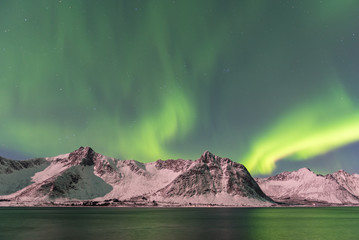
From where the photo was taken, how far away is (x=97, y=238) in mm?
90000

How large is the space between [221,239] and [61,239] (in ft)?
139

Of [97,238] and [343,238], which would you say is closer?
[97,238]

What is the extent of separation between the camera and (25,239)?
89125mm

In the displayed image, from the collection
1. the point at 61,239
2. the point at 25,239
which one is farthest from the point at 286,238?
the point at 25,239

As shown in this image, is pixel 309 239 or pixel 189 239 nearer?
pixel 189 239

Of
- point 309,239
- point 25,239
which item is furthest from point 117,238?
point 309,239

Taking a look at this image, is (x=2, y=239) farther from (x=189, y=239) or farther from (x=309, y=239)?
(x=309, y=239)

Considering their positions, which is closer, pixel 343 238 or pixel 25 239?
pixel 25 239

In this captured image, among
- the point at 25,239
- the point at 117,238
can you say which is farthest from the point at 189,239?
the point at 25,239

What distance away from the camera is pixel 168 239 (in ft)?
288

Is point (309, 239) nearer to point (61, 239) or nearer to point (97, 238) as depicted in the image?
point (97, 238)

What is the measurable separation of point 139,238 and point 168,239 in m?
8.47

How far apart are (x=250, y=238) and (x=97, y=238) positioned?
41966mm

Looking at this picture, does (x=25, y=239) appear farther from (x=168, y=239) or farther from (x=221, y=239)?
(x=221, y=239)
